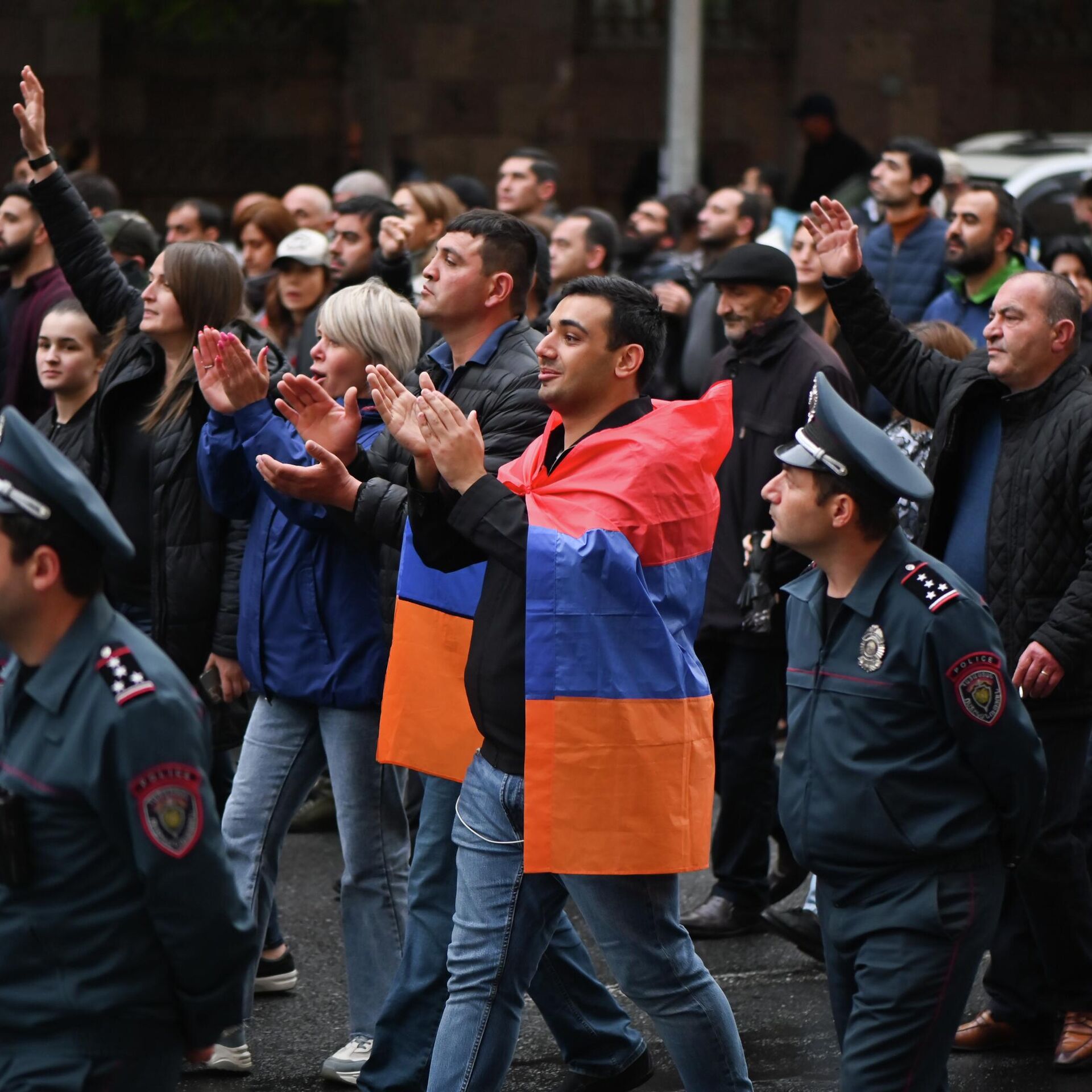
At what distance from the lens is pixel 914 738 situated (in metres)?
4.04

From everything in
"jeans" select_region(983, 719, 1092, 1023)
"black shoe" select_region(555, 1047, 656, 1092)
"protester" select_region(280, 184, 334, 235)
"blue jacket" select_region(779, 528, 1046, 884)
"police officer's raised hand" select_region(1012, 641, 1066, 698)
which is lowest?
"black shoe" select_region(555, 1047, 656, 1092)

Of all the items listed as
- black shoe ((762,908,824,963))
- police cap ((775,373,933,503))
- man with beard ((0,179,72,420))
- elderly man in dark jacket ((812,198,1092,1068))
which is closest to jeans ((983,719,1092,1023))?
elderly man in dark jacket ((812,198,1092,1068))

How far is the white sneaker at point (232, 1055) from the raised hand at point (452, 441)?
190cm

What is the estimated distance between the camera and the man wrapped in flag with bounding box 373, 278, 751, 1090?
4.09m

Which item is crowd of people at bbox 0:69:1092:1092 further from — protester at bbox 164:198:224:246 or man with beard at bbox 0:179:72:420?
protester at bbox 164:198:224:246

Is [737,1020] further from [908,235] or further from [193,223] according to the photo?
[193,223]

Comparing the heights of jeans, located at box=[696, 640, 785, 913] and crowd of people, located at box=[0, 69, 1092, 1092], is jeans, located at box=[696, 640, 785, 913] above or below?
below

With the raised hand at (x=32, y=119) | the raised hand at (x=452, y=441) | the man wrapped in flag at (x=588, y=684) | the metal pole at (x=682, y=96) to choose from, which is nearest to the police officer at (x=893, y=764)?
the man wrapped in flag at (x=588, y=684)

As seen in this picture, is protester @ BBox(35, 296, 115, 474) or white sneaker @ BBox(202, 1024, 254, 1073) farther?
protester @ BBox(35, 296, 115, 474)

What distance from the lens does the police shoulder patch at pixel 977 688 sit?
13.0 ft

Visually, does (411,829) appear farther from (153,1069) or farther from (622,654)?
(153,1069)

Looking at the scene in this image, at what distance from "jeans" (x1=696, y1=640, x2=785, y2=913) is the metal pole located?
369 inches

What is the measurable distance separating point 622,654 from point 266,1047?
200 centimetres

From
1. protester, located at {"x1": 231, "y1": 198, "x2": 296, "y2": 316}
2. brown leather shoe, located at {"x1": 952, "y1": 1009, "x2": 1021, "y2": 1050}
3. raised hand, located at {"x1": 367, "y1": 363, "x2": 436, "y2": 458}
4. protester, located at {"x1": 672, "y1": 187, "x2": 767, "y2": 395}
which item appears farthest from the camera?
protester, located at {"x1": 231, "y1": 198, "x2": 296, "y2": 316}
